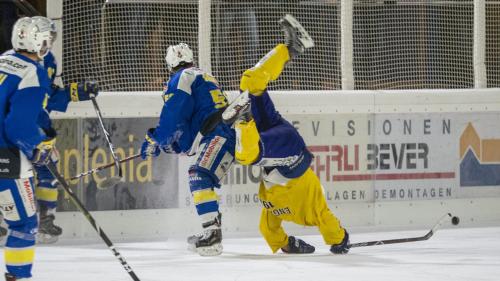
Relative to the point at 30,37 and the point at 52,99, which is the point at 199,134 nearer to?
the point at 52,99

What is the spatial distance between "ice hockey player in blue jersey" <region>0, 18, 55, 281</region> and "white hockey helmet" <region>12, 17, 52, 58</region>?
0.07 meters

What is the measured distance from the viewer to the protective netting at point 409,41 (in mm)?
7312

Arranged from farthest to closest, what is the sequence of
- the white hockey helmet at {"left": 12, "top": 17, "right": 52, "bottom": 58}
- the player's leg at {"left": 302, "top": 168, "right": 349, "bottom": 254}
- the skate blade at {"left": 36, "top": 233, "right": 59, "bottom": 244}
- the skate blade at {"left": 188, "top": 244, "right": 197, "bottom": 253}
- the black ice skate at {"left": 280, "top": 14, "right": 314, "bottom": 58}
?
the skate blade at {"left": 36, "top": 233, "right": 59, "bottom": 244} < the skate blade at {"left": 188, "top": 244, "right": 197, "bottom": 253} < the player's leg at {"left": 302, "top": 168, "right": 349, "bottom": 254} < the black ice skate at {"left": 280, "top": 14, "right": 314, "bottom": 58} < the white hockey helmet at {"left": 12, "top": 17, "right": 52, "bottom": 58}

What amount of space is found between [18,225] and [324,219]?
195 centimetres

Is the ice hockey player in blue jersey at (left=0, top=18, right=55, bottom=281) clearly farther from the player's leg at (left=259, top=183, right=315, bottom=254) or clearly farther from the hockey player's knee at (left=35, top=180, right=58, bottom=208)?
the hockey player's knee at (left=35, top=180, right=58, bottom=208)

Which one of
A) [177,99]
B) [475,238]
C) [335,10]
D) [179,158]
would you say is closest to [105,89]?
[179,158]

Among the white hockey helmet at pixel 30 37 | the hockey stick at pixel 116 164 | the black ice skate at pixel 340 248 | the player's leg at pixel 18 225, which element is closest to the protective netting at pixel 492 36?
the black ice skate at pixel 340 248

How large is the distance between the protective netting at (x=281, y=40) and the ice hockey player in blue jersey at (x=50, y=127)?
1.42 ft

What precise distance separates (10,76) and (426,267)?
7.59 ft

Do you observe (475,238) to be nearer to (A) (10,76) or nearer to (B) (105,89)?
(B) (105,89)

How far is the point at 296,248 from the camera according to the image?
20.1ft

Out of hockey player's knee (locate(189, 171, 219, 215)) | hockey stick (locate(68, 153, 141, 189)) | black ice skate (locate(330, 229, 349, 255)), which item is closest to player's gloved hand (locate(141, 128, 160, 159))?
hockey stick (locate(68, 153, 141, 189))

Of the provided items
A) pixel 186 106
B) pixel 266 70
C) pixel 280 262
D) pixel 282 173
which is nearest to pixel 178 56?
pixel 186 106

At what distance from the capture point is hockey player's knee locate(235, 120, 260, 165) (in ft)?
18.4
